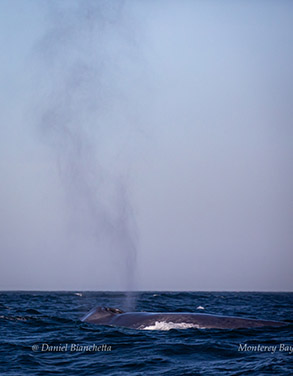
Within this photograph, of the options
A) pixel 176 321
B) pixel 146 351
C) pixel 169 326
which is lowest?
pixel 146 351

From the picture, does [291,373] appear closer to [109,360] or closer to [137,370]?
[137,370]

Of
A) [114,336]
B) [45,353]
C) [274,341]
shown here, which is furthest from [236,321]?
[45,353]

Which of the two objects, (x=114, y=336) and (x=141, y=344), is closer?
(x=141, y=344)

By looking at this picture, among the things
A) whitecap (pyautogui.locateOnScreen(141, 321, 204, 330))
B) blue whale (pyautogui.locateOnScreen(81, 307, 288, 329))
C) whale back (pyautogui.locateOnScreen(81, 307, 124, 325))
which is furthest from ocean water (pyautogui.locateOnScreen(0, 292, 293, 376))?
whale back (pyautogui.locateOnScreen(81, 307, 124, 325))

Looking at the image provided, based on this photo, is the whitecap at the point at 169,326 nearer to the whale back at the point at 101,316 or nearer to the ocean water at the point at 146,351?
the ocean water at the point at 146,351

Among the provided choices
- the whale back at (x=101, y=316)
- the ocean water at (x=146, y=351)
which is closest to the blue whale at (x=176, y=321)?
the whale back at (x=101, y=316)

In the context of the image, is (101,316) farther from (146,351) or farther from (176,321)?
(146,351)

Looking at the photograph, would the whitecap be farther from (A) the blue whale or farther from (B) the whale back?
(B) the whale back

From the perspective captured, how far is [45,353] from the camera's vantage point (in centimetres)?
1446

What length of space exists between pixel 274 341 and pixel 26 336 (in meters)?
8.31

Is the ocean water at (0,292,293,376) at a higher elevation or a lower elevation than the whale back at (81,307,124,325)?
lower

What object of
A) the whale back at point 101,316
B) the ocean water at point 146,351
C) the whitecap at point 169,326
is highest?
the whale back at point 101,316

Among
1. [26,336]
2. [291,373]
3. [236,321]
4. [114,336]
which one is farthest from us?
[236,321]

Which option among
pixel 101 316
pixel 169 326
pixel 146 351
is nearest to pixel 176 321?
pixel 169 326
